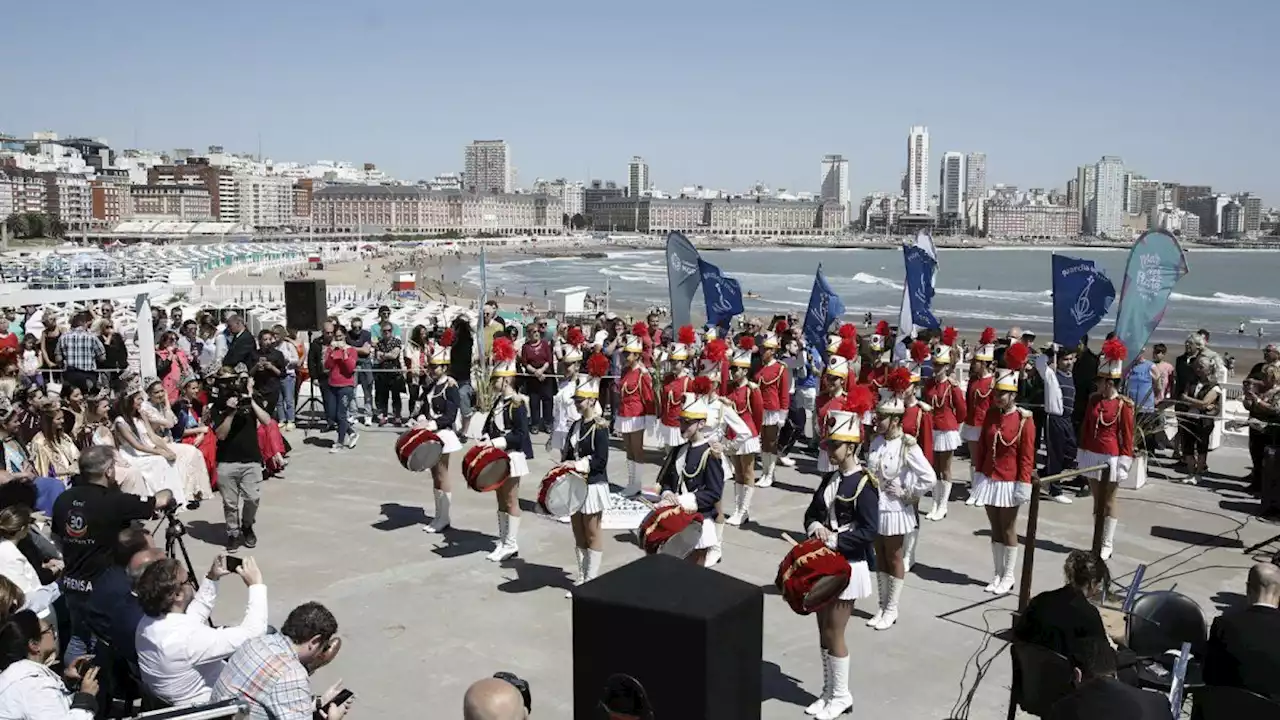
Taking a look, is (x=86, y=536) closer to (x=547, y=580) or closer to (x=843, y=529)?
(x=547, y=580)

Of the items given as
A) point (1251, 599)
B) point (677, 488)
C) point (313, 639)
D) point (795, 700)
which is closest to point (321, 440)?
point (677, 488)

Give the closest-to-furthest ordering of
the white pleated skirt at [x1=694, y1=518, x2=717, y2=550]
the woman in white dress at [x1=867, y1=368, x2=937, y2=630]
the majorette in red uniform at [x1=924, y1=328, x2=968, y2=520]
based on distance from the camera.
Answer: the white pleated skirt at [x1=694, y1=518, x2=717, y2=550]
the woman in white dress at [x1=867, y1=368, x2=937, y2=630]
the majorette in red uniform at [x1=924, y1=328, x2=968, y2=520]

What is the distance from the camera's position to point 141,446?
32.4 ft

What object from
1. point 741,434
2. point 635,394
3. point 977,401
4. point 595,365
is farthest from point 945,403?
point 595,365

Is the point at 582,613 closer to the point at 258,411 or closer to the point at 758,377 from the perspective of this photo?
the point at 258,411

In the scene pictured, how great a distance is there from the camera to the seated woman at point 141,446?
32.1 ft

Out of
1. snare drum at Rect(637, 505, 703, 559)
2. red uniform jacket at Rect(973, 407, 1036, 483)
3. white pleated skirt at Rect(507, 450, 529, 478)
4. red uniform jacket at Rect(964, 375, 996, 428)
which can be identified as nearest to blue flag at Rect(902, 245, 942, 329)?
red uniform jacket at Rect(964, 375, 996, 428)

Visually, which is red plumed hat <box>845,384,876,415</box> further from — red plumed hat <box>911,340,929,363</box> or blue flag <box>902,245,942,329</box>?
blue flag <box>902,245,942,329</box>

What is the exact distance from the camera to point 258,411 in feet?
32.1

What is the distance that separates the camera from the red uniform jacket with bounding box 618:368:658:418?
475 inches

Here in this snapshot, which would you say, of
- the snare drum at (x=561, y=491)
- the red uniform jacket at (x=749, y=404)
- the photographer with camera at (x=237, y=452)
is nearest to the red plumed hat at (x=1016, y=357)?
the red uniform jacket at (x=749, y=404)

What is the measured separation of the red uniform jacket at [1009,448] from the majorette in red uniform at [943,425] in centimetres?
211

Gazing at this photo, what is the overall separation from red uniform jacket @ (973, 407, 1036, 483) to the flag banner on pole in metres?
7.85

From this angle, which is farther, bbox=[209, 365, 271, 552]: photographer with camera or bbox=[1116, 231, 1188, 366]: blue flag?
bbox=[209, 365, 271, 552]: photographer with camera
